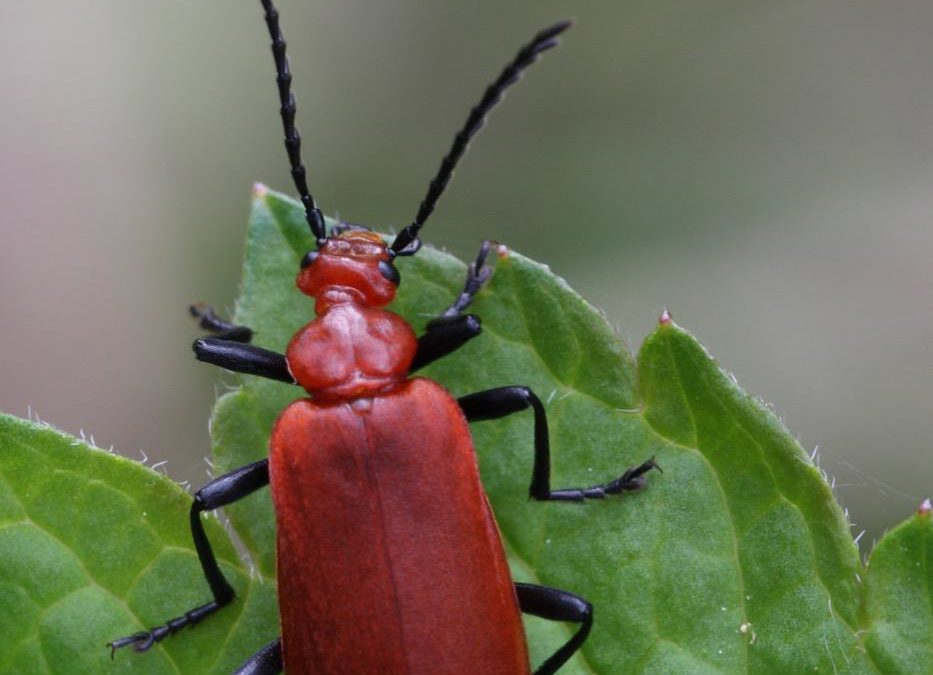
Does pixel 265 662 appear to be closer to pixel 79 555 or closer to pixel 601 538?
pixel 79 555

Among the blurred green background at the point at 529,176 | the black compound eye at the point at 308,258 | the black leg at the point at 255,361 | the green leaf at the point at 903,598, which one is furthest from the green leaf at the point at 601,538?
the blurred green background at the point at 529,176

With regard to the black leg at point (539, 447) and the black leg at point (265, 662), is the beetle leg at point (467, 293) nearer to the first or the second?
the black leg at point (539, 447)

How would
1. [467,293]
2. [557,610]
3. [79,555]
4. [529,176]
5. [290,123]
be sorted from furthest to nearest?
[529,176]
[290,123]
[467,293]
[557,610]
[79,555]

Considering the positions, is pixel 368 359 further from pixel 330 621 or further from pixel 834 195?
pixel 834 195

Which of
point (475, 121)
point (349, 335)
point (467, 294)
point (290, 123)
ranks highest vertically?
point (475, 121)

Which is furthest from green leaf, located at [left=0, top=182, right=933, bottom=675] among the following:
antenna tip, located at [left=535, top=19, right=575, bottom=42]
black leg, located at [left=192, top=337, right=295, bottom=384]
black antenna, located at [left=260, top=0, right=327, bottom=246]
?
antenna tip, located at [left=535, top=19, right=575, bottom=42]

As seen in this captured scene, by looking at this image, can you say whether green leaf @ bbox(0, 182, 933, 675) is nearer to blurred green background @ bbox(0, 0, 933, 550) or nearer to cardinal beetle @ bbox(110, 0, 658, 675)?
cardinal beetle @ bbox(110, 0, 658, 675)

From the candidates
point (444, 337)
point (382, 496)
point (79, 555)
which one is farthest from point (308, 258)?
point (79, 555)
